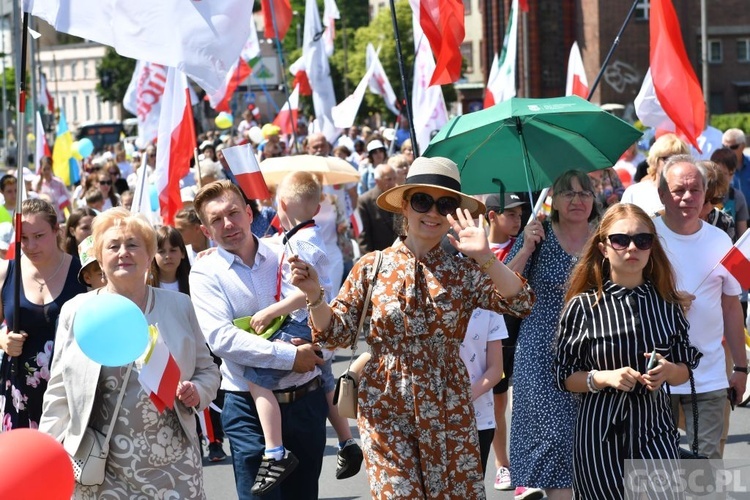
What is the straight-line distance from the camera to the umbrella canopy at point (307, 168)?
912 cm

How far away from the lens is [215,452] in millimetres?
9227

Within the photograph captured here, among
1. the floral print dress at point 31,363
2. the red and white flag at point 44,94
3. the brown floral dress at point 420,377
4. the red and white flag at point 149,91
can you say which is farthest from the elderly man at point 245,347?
the red and white flag at point 44,94

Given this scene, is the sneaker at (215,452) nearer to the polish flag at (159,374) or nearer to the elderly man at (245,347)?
the elderly man at (245,347)

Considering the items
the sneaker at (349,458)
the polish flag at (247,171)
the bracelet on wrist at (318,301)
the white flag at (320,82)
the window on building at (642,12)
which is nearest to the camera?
the bracelet on wrist at (318,301)

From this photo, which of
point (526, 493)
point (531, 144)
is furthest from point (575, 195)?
point (526, 493)

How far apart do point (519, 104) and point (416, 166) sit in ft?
5.43

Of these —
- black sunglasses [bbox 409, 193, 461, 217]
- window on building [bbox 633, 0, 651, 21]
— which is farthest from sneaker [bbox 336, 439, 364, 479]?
window on building [bbox 633, 0, 651, 21]

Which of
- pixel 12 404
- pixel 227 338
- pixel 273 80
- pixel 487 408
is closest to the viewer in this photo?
pixel 227 338

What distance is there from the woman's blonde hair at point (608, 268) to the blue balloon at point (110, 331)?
1862 mm

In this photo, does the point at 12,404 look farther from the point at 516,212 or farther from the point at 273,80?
the point at 273,80

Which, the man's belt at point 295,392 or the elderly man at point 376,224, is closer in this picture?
the man's belt at point 295,392

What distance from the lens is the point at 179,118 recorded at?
31.7 feet

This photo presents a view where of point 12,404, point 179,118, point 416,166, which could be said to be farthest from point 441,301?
point 179,118

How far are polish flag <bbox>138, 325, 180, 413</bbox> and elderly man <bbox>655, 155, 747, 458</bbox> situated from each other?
2.66 metres
